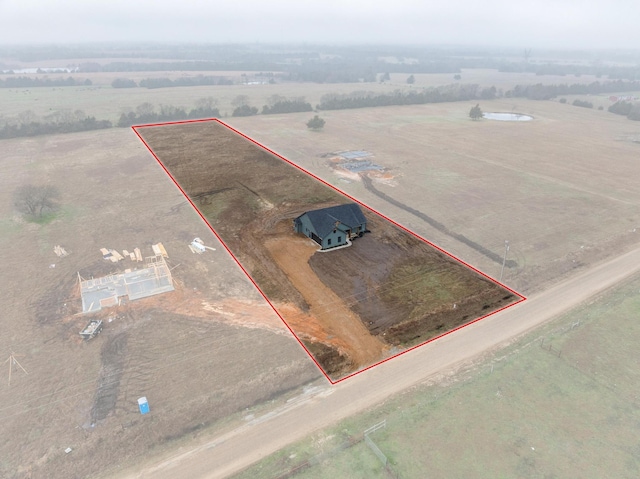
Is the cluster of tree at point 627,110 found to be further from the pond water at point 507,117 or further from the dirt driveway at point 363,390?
the dirt driveway at point 363,390

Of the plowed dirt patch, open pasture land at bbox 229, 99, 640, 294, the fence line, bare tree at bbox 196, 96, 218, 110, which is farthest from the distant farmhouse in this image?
bare tree at bbox 196, 96, 218, 110

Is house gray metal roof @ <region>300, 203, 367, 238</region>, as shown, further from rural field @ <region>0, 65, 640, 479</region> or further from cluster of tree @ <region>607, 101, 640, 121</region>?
cluster of tree @ <region>607, 101, 640, 121</region>

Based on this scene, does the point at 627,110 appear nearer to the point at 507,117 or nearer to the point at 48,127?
the point at 507,117

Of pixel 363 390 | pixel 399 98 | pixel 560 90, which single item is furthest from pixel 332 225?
pixel 560 90

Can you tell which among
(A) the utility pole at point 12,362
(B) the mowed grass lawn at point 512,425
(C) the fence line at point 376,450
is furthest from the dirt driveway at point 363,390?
(A) the utility pole at point 12,362

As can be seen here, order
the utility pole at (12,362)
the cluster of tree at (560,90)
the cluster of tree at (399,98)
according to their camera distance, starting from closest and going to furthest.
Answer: the utility pole at (12,362), the cluster of tree at (399,98), the cluster of tree at (560,90)
